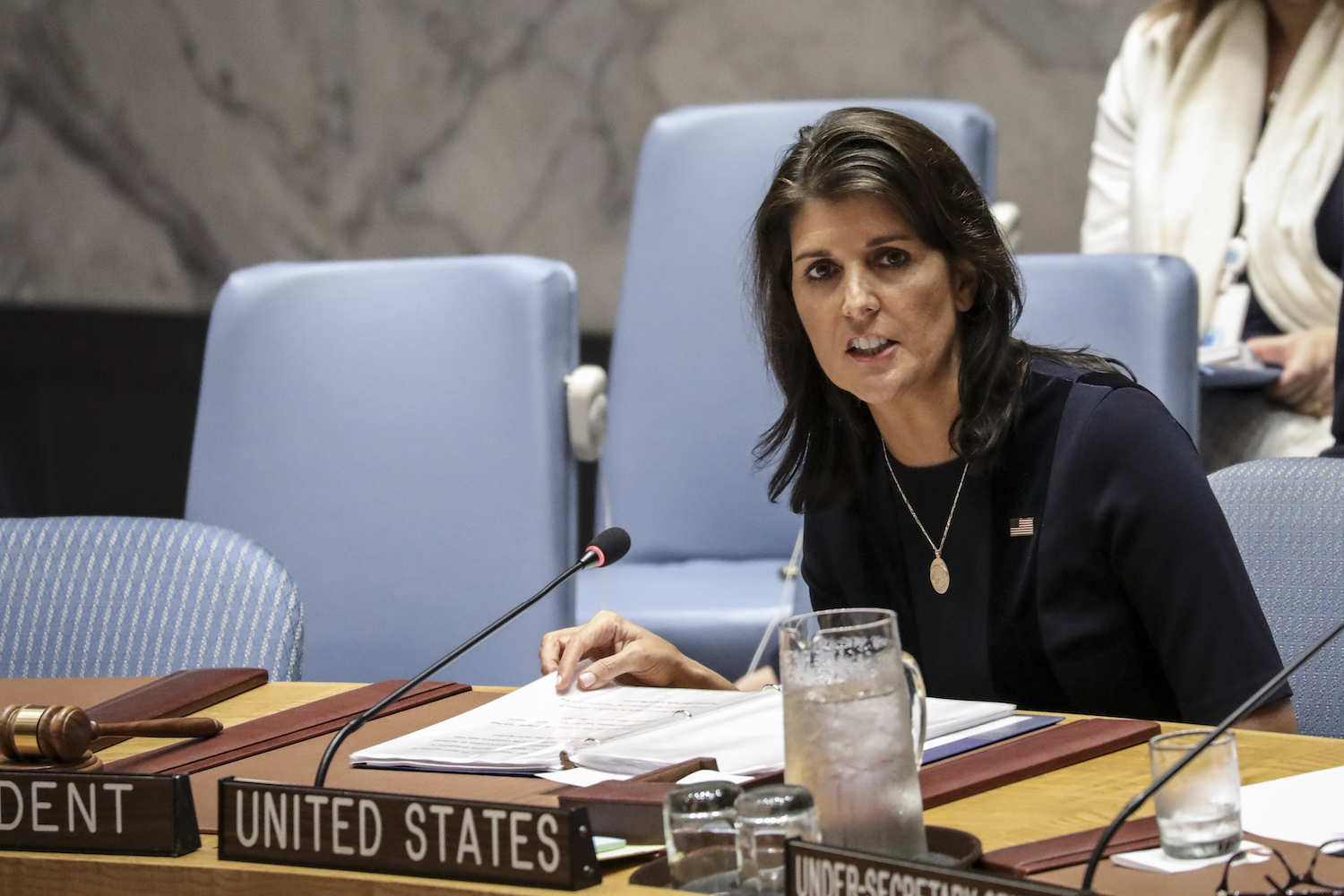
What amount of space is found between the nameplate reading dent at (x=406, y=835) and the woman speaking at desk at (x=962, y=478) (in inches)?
16.4

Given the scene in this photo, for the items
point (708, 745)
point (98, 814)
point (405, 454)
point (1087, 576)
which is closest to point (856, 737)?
point (708, 745)

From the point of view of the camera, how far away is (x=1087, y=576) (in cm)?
130

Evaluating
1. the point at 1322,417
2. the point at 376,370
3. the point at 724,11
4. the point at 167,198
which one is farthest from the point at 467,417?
the point at 167,198

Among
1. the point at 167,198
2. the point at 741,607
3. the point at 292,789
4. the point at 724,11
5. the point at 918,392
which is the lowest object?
the point at 741,607

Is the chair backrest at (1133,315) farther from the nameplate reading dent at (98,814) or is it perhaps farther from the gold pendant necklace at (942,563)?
the nameplate reading dent at (98,814)

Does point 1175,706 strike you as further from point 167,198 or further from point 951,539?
point 167,198

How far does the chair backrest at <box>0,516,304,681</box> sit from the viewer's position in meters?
1.46

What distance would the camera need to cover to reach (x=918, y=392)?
1.42 metres

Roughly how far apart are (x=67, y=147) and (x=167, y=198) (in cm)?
24

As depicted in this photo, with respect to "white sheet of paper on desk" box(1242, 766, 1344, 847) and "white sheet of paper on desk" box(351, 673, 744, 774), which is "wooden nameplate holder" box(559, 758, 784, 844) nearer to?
"white sheet of paper on desk" box(351, 673, 744, 774)

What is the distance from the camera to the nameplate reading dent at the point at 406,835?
0.73 m

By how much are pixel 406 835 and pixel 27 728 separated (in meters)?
0.37

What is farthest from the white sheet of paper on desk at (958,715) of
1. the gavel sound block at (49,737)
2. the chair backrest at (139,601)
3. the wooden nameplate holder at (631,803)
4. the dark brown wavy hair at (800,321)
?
the chair backrest at (139,601)

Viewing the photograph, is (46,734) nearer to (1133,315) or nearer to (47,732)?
(47,732)
